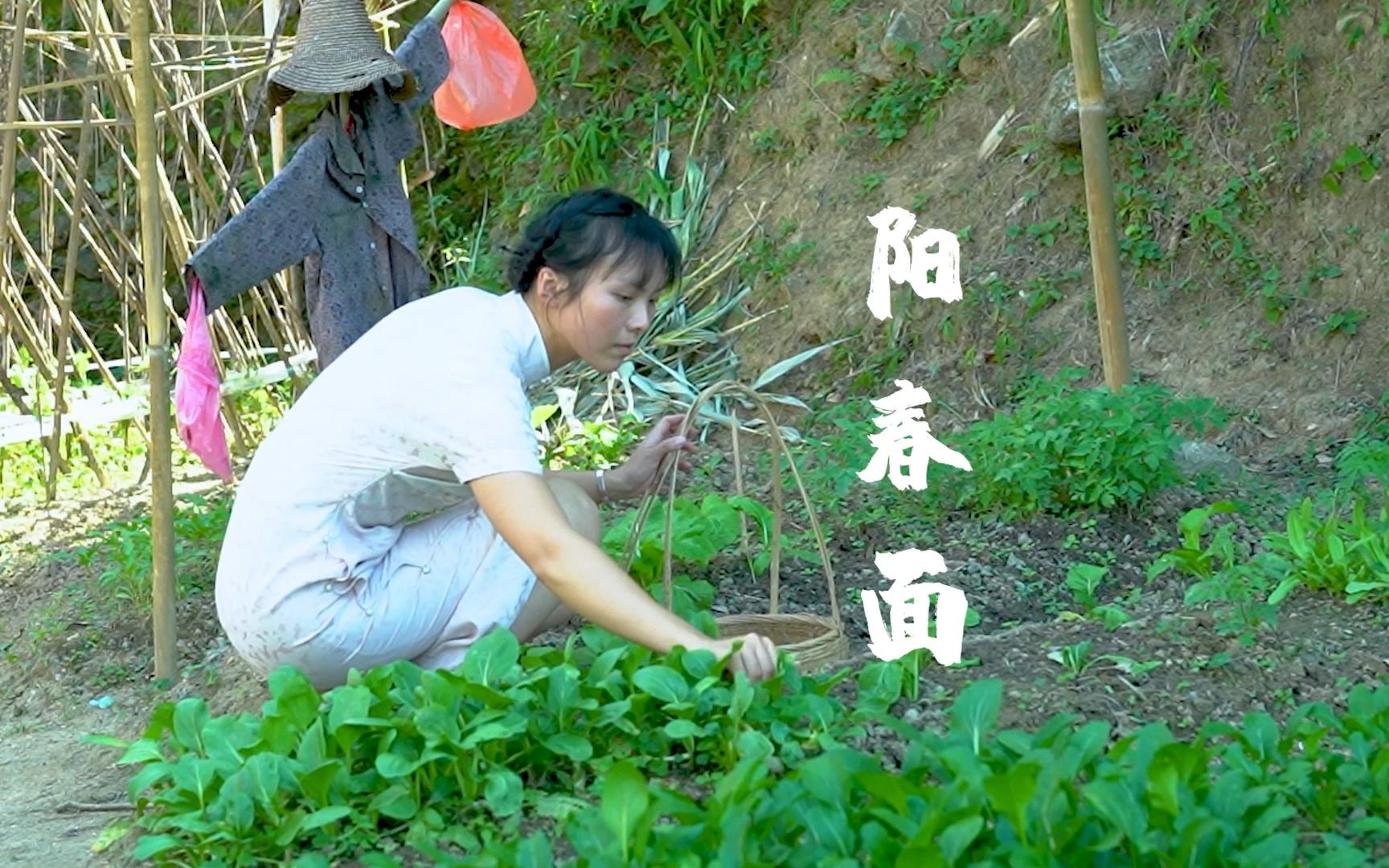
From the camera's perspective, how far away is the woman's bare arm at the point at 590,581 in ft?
8.32

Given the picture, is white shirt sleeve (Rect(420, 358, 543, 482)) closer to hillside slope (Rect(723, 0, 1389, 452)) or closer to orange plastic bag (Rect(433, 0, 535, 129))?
orange plastic bag (Rect(433, 0, 535, 129))

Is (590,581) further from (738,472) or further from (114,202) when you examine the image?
(114,202)

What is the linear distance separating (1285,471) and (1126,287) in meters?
1.18

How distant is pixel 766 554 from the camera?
4.12m

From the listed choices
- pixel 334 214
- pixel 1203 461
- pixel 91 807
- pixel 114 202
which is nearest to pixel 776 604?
pixel 91 807

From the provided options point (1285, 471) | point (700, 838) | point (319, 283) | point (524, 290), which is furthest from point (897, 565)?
point (1285, 471)

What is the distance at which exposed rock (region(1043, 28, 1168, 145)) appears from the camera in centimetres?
589

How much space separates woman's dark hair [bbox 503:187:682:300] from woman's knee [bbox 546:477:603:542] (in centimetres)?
56

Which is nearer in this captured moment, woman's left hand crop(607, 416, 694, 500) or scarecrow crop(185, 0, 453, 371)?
woman's left hand crop(607, 416, 694, 500)

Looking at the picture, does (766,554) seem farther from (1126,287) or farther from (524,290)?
(1126,287)

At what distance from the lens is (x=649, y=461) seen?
3.24m

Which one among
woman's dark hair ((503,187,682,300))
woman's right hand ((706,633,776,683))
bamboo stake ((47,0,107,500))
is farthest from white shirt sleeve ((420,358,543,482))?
bamboo stake ((47,0,107,500))

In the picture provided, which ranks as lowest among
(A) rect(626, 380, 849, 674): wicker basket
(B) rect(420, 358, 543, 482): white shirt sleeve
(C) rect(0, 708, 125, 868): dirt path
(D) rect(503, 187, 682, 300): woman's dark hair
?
(C) rect(0, 708, 125, 868): dirt path

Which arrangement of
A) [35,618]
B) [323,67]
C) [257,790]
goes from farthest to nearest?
1. [35,618]
2. [323,67]
3. [257,790]
